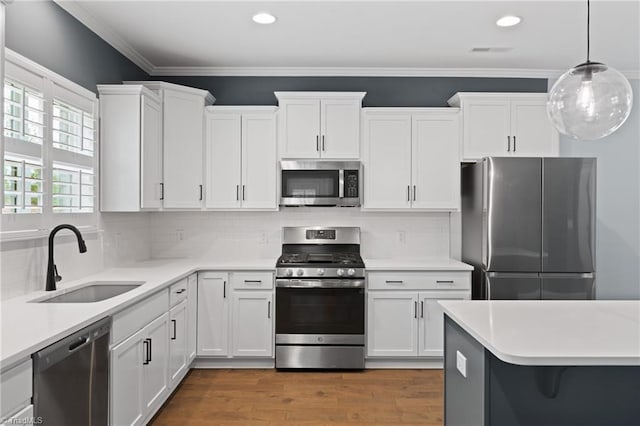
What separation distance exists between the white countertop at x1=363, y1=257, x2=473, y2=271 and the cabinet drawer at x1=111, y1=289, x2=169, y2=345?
167cm

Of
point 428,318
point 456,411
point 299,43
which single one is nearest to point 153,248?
point 299,43

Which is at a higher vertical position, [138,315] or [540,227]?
[540,227]

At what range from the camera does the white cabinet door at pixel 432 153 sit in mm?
3855

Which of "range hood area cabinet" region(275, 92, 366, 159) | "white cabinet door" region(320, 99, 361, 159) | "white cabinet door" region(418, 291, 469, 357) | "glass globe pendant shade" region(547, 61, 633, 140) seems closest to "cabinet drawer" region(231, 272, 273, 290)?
"range hood area cabinet" region(275, 92, 366, 159)

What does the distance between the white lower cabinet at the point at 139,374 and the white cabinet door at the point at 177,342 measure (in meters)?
0.10

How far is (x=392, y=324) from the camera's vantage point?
3.59 metres

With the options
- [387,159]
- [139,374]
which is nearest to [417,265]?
[387,159]

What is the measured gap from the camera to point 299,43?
344 centimetres

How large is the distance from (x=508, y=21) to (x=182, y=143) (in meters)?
2.81

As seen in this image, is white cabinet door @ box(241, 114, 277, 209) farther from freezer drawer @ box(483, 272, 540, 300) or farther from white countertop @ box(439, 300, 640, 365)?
white countertop @ box(439, 300, 640, 365)

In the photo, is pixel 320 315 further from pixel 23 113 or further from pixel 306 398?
pixel 23 113

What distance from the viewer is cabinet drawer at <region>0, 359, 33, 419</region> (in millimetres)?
1331

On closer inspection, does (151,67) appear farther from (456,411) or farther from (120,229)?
(456,411)

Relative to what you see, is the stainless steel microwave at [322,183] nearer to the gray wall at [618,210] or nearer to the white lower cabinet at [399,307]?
the white lower cabinet at [399,307]
